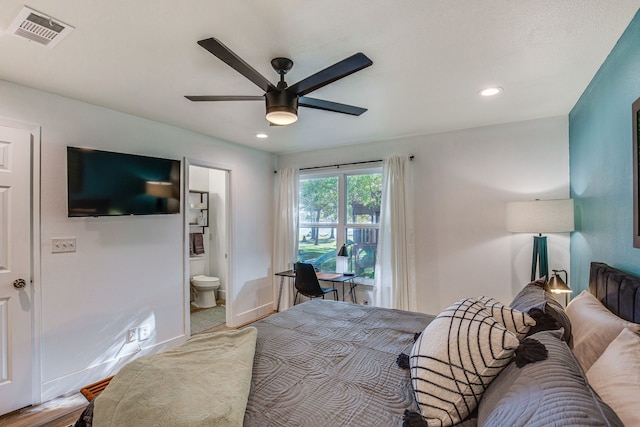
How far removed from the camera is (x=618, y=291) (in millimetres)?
1418

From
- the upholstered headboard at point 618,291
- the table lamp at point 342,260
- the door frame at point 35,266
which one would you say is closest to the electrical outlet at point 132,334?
the door frame at point 35,266

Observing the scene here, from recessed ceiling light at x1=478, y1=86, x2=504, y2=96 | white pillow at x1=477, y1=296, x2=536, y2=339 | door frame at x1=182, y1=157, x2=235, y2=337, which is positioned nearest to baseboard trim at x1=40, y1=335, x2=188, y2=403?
door frame at x1=182, y1=157, x2=235, y2=337

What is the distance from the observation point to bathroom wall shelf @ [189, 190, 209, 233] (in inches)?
197

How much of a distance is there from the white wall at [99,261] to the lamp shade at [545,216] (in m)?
3.28

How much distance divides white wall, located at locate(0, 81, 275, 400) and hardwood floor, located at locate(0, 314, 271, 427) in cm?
10

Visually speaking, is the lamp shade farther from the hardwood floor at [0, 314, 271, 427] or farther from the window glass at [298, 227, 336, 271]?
the hardwood floor at [0, 314, 271, 427]

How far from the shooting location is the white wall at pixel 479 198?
2.95 m

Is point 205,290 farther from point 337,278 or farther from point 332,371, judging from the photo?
point 332,371

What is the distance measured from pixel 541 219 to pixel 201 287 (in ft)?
14.3

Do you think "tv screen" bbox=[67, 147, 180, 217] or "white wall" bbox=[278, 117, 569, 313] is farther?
"white wall" bbox=[278, 117, 569, 313]

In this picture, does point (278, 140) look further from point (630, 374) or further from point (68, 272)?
point (630, 374)

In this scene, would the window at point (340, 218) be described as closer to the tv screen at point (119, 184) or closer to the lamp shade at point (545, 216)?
the lamp shade at point (545, 216)

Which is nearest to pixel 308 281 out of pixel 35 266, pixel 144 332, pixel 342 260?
pixel 342 260

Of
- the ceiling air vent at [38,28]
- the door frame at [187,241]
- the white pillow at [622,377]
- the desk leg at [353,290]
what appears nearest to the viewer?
the white pillow at [622,377]
